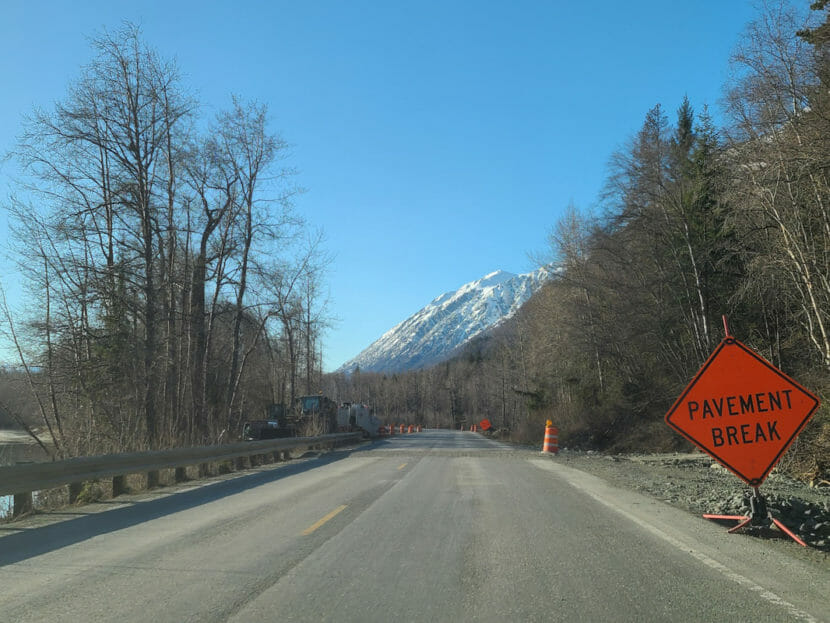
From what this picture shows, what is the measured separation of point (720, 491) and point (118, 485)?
12.0 meters

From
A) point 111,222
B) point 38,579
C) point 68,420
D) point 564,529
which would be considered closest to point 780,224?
point 564,529

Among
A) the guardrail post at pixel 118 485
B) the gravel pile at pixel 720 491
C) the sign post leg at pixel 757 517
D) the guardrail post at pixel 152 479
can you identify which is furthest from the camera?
the guardrail post at pixel 152 479

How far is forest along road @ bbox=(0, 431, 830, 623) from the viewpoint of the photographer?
4762mm

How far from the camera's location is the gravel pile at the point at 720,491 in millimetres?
7805

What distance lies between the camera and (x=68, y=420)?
18.8 meters

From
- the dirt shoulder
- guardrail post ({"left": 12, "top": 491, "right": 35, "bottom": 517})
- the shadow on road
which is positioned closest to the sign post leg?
the dirt shoulder

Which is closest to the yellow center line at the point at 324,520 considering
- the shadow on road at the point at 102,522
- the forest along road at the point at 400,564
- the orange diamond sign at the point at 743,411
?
the forest along road at the point at 400,564

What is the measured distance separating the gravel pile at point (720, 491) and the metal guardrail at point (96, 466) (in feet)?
32.9

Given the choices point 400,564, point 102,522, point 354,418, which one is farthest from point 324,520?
point 354,418

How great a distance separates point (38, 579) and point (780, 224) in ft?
57.0

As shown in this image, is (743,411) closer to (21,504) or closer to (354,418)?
(21,504)

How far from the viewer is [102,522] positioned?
892 centimetres

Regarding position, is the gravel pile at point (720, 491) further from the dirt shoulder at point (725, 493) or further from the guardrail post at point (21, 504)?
the guardrail post at point (21, 504)

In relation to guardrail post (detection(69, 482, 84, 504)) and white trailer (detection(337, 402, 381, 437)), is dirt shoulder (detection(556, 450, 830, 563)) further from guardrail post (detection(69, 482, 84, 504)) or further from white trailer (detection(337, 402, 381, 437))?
white trailer (detection(337, 402, 381, 437))
